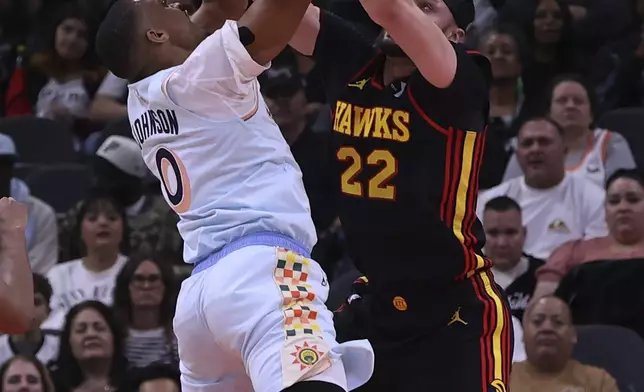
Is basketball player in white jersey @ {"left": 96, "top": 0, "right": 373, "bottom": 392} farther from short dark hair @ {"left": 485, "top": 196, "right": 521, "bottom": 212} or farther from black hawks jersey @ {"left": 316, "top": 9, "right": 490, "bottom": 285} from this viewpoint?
short dark hair @ {"left": 485, "top": 196, "right": 521, "bottom": 212}

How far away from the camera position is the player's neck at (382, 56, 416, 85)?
15.4 feet

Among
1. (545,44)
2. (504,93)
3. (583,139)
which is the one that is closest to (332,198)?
(583,139)

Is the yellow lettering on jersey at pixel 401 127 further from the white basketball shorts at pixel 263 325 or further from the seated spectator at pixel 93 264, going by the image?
the seated spectator at pixel 93 264

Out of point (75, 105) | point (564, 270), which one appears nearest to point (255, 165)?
point (564, 270)

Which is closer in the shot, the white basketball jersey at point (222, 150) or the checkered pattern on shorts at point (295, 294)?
the checkered pattern on shorts at point (295, 294)

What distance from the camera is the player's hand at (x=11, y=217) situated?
14.0 feet

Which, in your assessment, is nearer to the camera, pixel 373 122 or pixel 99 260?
pixel 373 122

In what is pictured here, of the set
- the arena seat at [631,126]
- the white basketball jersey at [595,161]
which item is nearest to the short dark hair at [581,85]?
the arena seat at [631,126]

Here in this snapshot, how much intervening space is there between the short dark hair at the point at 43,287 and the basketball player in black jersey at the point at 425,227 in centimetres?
332

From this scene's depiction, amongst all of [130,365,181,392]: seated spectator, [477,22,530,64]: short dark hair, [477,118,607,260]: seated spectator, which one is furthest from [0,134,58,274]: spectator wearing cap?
[477,22,530,64]: short dark hair

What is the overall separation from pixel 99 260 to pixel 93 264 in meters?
0.04

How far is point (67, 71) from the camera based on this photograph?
10320mm

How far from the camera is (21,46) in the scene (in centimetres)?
1092

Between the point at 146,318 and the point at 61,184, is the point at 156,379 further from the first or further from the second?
the point at 61,184
